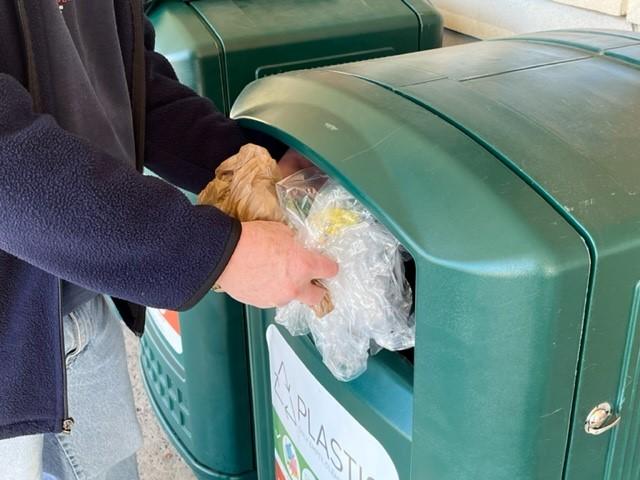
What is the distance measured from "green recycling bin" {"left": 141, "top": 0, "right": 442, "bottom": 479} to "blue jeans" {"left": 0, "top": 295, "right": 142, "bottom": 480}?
0.76ft

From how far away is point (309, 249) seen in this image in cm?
83

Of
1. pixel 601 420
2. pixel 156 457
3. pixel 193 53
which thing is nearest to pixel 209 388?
pixel 156 457

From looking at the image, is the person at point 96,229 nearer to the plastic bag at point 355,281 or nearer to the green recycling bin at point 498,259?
the plastic bag at point 355,281

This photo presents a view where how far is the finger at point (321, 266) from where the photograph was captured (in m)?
0.79

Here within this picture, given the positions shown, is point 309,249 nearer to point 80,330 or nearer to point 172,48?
point 80,330

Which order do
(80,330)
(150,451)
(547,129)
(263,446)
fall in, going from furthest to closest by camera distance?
(150,451), (263,446), (80,330), (547,129)

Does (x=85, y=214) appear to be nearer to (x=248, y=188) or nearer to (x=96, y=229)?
(x=96, y=229)

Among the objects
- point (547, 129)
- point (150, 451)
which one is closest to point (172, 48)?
point (547, 129)

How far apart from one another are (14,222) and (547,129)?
485mm

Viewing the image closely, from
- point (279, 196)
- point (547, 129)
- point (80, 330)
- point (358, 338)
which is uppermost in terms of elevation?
point (547, 129)

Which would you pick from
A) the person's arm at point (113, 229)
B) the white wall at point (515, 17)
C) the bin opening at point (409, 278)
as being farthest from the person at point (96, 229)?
the white wall at point (515, 17)

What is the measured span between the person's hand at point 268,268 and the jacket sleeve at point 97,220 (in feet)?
0.06

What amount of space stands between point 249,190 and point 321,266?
133 mm

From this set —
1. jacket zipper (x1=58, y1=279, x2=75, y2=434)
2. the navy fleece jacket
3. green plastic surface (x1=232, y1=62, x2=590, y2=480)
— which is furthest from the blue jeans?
green plastic surface (x1=232, y1=62, x2=590, y2=480)
